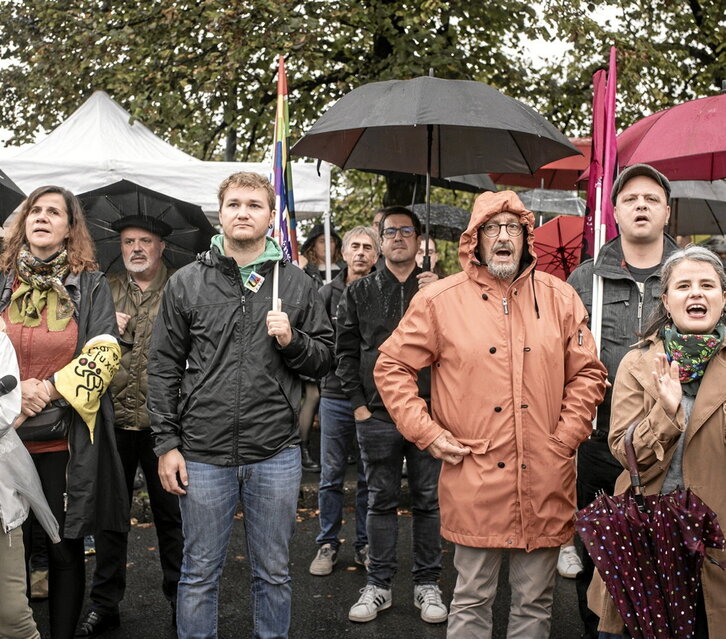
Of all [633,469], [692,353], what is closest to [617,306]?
[692,353]

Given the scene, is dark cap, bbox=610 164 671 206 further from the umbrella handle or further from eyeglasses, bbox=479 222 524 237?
the umbrella handle

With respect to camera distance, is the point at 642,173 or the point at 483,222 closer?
the point at 483,222

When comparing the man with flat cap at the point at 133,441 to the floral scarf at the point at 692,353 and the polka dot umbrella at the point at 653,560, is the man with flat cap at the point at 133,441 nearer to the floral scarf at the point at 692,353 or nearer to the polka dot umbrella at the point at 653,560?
the polka dot umbrella at the point at 653,560

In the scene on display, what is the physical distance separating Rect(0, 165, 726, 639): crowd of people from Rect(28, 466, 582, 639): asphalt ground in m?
0.70

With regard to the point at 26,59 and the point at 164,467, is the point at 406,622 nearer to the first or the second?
the point at 164,467

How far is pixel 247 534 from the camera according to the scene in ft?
11.9

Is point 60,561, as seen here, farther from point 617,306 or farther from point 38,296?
point 617,306

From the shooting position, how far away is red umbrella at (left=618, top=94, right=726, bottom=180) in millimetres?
4324

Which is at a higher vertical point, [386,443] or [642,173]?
[642,173]

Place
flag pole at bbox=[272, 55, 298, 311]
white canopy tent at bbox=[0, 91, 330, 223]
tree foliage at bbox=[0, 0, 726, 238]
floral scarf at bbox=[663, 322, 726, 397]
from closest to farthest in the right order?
floral scarf at bbox=[663, 322, 726, 397] < flag pole at bbox=[272, 55, 298, 311] < white canopy tent at bbox=[0, 91, 330, 223] < tree foliage at bbox=[0, 0, 726, 238]

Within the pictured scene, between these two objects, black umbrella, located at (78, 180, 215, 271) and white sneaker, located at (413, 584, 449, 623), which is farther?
black umbrella, located at (78, 180, 215, 271)

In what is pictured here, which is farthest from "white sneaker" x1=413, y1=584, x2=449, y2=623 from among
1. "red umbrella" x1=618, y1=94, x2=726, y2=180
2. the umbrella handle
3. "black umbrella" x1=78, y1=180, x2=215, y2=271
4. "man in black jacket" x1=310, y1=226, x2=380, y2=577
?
"red umbrella" x1=618, y1=94, x2=726, y2=180

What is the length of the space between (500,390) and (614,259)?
1009 mm

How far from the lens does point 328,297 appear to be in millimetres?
5914
